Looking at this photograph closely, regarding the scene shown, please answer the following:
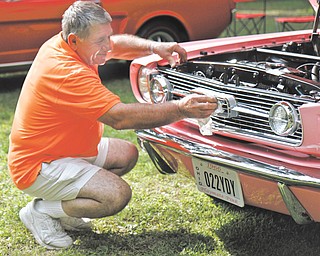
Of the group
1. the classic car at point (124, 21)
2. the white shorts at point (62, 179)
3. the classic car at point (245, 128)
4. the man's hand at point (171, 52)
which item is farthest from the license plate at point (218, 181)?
the classic car at point (124, 21)

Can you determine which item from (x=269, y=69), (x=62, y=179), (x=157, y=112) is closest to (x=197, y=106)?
(x=157, y=112)

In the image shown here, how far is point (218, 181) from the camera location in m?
3.34

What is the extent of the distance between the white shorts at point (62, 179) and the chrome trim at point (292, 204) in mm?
1084

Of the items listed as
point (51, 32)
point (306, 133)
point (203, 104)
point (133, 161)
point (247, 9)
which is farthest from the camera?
point (247, 9)

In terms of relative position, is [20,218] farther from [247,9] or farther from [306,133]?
[247,9]

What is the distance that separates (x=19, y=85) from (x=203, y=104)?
4.98 m

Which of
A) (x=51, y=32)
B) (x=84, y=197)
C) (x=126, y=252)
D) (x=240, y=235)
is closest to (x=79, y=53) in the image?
(x=84, y=197)

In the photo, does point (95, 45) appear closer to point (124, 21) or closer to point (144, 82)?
point (144, 82)

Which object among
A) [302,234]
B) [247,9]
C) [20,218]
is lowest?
[247,9]

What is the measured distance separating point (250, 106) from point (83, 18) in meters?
0.96

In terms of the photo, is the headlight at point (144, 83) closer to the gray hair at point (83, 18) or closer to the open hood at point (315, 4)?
the gray hair at point (83, 18)

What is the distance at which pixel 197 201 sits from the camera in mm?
4191

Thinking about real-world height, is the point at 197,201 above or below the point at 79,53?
below

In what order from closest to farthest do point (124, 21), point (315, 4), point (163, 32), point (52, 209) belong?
point (52, 209) < point (315, 4) < point (124, 21) < point (163, 32)
